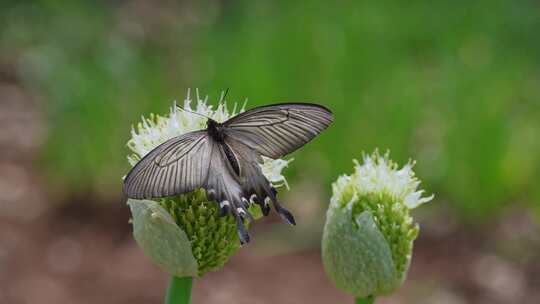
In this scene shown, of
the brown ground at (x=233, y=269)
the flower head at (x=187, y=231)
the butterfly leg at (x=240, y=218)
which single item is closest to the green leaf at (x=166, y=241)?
the flower head at (x=187, y=231)

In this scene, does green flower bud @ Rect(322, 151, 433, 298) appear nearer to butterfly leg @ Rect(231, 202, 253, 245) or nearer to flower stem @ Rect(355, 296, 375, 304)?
flower stem @ Rect(355, 296, 375, 304)

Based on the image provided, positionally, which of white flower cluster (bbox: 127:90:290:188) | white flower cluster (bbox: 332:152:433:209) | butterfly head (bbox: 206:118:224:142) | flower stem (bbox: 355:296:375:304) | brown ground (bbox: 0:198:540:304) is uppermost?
butterfly head (bbox: 206:118:224:142)

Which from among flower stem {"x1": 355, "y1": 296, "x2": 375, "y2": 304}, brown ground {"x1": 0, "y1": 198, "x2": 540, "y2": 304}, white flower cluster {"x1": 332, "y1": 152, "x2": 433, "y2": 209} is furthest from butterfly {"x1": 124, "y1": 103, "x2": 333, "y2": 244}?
brown ground {"x1": 0, "y1": 198, "x2": 540, "y2": 304}

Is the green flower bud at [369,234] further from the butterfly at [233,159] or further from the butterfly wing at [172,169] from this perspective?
the butterfly wing at [172,169]

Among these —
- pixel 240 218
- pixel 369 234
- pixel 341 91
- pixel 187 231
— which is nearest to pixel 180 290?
pixel 187 231

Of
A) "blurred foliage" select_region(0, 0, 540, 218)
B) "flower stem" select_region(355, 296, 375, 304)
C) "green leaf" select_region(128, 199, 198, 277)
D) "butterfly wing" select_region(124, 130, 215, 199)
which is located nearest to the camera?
"butterfly wing" select_region(124, 130, 215, 199)

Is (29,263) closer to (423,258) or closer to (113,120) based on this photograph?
(113,120)

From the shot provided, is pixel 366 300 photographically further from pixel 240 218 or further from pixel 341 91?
pixel 341 91

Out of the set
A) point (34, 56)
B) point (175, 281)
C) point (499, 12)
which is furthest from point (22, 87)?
point (175, 281)
